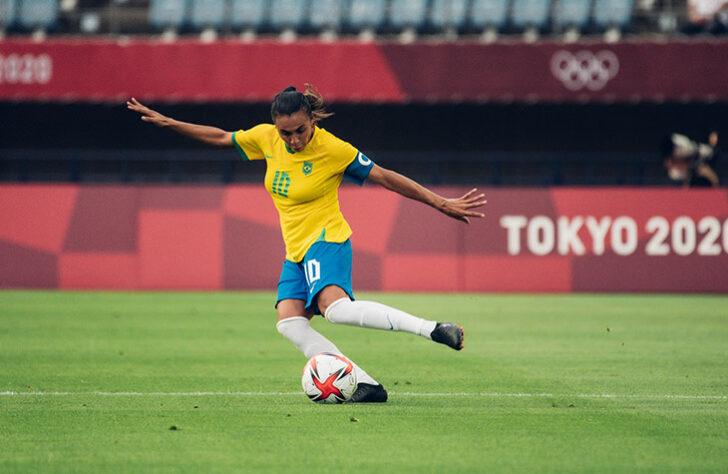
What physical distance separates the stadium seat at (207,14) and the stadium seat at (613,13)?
784cm

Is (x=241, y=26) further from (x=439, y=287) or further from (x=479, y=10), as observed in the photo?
(x=439, y=287)

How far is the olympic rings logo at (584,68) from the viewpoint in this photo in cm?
2105

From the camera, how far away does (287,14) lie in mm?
22531

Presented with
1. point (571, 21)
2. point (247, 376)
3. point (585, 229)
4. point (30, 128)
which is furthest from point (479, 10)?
point (247, 376)

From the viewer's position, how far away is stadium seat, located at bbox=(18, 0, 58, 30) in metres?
22.4

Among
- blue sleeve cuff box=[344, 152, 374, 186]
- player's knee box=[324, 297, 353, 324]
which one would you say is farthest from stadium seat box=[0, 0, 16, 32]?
player's knee box=[324, 297, 353, 324]

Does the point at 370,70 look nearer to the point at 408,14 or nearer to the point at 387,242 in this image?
the point at 408,14

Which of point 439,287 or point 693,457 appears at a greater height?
point 693,457

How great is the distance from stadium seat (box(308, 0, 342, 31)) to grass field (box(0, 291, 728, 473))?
1023 centimetres

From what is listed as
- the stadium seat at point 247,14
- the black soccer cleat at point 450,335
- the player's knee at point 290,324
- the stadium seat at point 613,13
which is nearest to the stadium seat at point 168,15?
the stadium seat at point 247,14

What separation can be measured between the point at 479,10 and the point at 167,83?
6.70 meters

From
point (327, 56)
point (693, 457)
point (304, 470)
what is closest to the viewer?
point (304, 470)

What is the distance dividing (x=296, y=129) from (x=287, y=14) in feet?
53.8

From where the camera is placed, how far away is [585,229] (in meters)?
18.2
